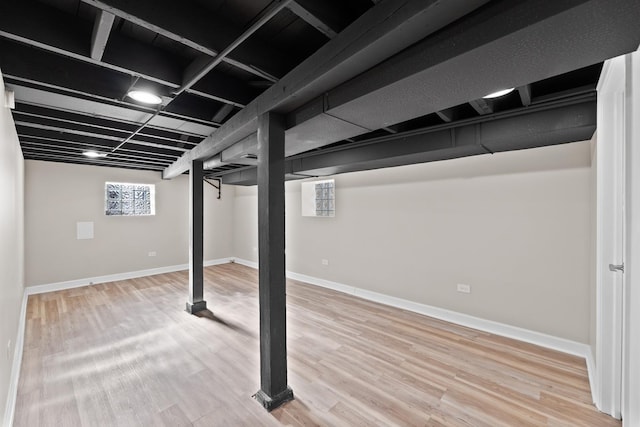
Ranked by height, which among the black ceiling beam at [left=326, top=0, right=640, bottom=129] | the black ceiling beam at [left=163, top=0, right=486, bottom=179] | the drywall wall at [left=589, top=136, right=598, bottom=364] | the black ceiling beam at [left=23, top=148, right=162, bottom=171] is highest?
the black ceiling beam at [left=23, top=148, right=162, bottom=171]

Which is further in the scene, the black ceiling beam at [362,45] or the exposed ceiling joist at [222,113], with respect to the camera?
the exposed ceiling joist at [222,113]

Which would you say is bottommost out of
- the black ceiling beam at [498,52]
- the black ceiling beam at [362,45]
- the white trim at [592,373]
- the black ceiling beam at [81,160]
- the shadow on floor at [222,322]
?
the shadow on floor at [222,322]

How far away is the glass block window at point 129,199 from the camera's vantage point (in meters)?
5.65

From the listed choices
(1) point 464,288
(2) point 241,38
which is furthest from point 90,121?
(1) point 464,288

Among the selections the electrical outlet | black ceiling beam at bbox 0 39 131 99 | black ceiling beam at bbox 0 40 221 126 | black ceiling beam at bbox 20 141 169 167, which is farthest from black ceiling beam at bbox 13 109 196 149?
the electrical outlet

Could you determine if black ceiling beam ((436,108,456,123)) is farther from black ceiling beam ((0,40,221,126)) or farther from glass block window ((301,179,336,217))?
black ceiling beam ((0,40,221,126))

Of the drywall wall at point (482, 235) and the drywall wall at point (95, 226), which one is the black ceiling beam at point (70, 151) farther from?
the drywall wall at point (482, 235)

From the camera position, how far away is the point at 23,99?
2.16 metres

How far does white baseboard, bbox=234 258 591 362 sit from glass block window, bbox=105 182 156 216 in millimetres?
4533

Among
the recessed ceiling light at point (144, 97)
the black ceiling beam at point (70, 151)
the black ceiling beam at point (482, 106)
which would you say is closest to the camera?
the recessed ceiling light at point (144, 97)

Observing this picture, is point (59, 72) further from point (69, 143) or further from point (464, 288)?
point (464, 288)

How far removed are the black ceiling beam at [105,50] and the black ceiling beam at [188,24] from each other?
1.61 ft

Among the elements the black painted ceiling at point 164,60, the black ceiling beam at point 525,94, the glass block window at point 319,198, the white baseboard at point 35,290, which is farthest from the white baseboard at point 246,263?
the black ceiling beam at point 525,94

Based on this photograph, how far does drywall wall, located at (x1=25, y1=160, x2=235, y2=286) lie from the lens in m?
4.82
